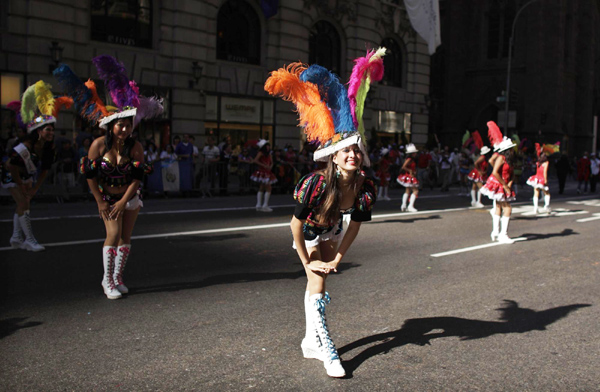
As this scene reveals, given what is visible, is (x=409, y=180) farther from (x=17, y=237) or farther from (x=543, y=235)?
(x=17, y=237)

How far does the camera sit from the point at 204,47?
74.2 feet

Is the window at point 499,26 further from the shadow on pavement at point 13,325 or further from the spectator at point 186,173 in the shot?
the shadow on pavement at point 13,325

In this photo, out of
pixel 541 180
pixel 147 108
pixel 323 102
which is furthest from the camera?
pixel 541 180

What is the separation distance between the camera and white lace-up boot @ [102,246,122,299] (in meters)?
5.88

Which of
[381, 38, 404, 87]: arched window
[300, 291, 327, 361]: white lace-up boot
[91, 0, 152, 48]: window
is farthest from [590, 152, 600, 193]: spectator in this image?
[300, 291, 327, 361]: white lace-up boot

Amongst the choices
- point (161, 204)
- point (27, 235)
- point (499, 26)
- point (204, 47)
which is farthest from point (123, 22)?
point (499, 26)

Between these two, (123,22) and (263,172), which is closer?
(263,172)

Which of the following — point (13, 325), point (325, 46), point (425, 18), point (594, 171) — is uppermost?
point (425, 18)

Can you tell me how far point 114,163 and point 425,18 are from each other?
26182 millimetres

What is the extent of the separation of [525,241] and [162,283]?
7.17 meters

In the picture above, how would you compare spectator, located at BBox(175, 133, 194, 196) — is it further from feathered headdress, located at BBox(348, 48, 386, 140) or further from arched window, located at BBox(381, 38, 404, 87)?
arched window, located at BBox(381, 38, 404, 87)

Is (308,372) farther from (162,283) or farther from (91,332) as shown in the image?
(162,283)

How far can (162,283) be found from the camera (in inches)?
259

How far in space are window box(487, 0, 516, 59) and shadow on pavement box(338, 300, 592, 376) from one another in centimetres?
4695
